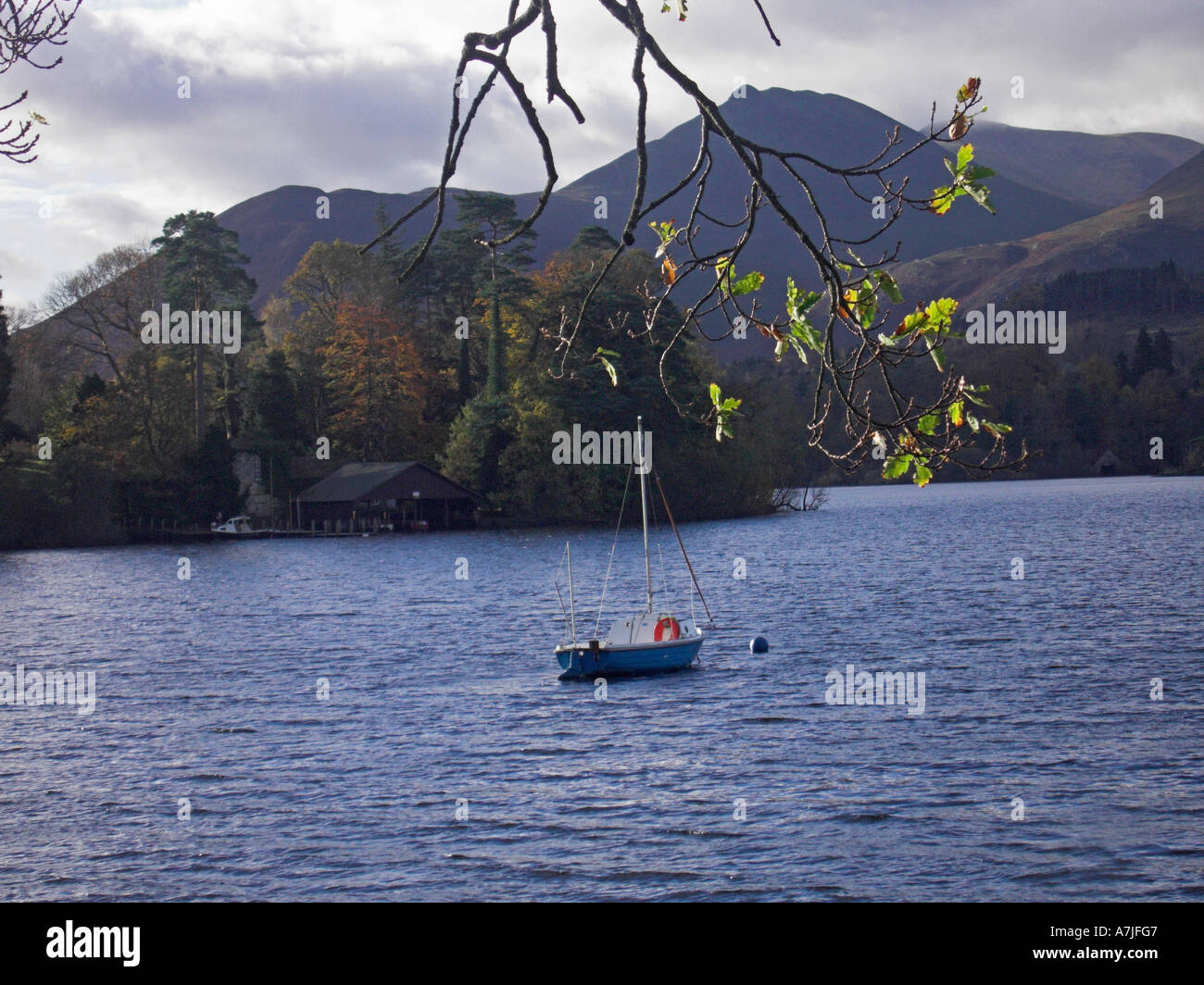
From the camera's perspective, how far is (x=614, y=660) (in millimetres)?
36312

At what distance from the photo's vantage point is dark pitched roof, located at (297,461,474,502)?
319 feet

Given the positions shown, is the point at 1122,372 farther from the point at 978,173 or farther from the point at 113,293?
the point at 978,173

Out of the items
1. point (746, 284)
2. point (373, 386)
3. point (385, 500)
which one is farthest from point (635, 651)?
point (373, 386)

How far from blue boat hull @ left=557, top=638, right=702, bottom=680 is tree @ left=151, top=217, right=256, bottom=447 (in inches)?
2653

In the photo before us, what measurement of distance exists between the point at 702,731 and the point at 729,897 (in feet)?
35.3

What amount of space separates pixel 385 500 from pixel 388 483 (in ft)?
18.5

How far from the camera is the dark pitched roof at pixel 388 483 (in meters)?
97.2

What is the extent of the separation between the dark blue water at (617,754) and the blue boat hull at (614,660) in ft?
1.94

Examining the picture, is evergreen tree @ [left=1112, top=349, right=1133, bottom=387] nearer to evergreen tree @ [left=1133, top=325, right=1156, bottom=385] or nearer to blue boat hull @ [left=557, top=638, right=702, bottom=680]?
evergreen tree @ [left=1133, top=325, right=1156, bottom=385]

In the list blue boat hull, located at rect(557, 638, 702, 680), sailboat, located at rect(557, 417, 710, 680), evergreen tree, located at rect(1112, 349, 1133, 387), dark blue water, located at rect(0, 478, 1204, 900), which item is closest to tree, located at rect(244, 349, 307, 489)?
dark blue water, located at rect(0, 478, 1204, 900)

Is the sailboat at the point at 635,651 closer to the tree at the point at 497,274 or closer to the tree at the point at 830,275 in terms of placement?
the tree at the point at 830,275

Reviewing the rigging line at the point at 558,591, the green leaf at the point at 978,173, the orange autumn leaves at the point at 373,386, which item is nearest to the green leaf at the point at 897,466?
the green leaf at the point at 978,173

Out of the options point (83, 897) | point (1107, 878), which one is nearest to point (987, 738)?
point (1107, 878)
